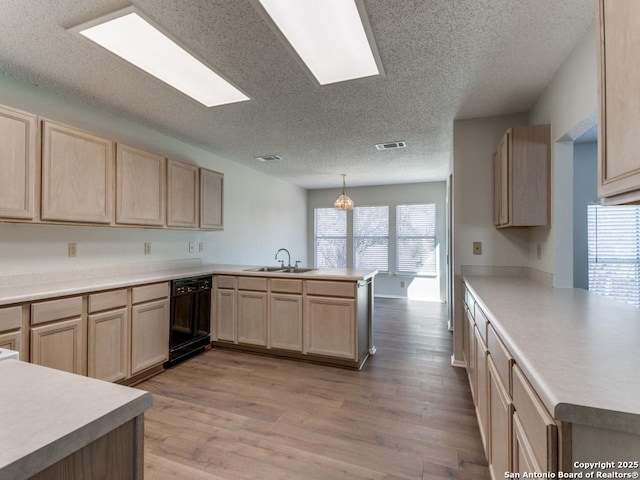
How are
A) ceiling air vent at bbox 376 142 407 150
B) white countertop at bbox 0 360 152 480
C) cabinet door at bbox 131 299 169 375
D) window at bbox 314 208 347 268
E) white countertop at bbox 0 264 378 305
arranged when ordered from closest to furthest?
1. white countertop at bbox 0 360 152 480
2. white countertop at bbox 0 264 378 305
3. cabinet door at bbox 131 299 169 375
4. ceiling air vent at bbox 376 142 407 150
5. window at bbox 314 208 347 268

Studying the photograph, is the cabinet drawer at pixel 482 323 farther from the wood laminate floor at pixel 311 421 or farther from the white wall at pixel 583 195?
the white wall at pixel 583 195

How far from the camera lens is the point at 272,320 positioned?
11.1ft

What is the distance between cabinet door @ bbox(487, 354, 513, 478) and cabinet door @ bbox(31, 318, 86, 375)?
2681 mm

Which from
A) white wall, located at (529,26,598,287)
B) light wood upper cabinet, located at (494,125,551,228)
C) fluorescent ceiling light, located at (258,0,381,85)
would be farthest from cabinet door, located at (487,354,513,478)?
fluorescent ceiling light, located at (258,0,381,85)

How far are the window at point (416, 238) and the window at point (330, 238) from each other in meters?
1.28

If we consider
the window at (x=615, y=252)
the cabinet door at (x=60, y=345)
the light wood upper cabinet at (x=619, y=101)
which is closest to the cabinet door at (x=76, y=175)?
the cabinet door at (x=60, y=345)

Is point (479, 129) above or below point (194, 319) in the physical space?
above

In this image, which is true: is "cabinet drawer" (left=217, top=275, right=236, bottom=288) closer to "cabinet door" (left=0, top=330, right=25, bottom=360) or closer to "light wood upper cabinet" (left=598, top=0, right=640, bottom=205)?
"cabinet door" (left=0, top=330, right=25, bottom=360)

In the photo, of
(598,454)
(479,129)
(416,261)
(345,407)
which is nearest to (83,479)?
(598,454)

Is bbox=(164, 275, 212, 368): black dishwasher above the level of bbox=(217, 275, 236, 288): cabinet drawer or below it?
below

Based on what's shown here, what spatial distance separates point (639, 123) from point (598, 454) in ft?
3.07

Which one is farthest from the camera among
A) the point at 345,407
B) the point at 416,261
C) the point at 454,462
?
the point at 416,261

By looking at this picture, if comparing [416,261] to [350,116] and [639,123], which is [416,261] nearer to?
[350,116]

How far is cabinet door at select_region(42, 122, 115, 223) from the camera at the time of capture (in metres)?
2.23
